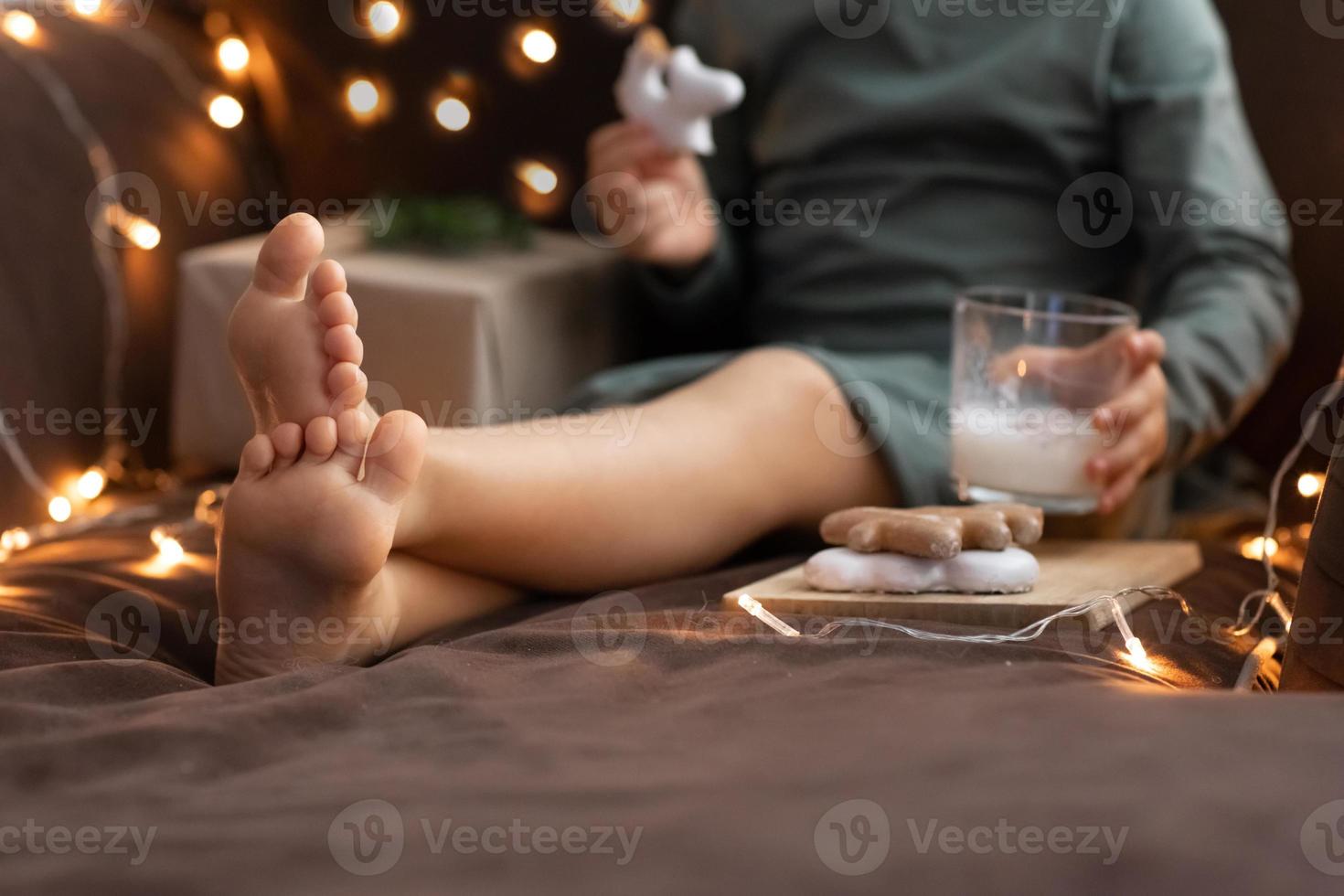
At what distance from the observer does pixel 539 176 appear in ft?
4.99

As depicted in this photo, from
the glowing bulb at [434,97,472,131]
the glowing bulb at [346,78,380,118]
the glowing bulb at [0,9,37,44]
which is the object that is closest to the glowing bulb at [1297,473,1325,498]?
the glowing bulb at [434,97,472,131]

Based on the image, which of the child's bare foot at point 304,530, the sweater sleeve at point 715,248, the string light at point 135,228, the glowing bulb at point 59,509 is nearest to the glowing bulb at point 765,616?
the child's bare foot at point 304,530

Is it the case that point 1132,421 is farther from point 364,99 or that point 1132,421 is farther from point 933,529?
point 364,99

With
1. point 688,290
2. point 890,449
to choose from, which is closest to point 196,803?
point 890,449

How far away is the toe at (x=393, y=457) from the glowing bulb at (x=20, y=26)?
2.56 feet

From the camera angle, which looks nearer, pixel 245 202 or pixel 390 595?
pixel 390 595

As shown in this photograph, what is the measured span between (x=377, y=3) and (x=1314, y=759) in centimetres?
130

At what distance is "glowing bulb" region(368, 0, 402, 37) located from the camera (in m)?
1.50

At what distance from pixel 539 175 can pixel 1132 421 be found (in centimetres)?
78

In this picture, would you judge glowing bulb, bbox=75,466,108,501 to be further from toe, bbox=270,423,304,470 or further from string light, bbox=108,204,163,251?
toe, bbox=270,423,304,470

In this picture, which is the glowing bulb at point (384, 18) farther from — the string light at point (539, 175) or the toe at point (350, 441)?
the toe at point (350, 441)

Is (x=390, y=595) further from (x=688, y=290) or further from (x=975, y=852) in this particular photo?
(x=688, y=290)

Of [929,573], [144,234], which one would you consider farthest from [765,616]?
[144,234]

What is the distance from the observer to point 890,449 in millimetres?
1020
